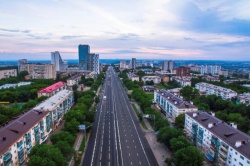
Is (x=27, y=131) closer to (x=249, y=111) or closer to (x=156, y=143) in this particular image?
(x=156, y=143)

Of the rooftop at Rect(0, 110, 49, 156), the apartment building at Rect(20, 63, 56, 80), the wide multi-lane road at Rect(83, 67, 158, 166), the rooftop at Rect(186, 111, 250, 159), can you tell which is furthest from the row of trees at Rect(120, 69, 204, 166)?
the apartment building at Rect(20, 63, 56, 80)

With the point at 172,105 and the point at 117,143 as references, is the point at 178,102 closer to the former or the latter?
the point at 172,105

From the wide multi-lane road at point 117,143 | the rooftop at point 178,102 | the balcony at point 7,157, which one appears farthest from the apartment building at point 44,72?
the balcony at point 7,157

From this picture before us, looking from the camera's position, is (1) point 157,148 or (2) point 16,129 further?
(1) point 157,148

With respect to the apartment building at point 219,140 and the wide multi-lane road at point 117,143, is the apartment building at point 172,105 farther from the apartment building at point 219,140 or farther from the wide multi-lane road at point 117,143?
the wide multi-lane road at point 117,143

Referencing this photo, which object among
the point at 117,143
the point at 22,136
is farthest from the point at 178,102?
the point at 22,136

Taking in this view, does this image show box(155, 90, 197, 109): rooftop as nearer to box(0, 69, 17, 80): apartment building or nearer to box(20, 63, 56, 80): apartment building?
box(20, 63, 56, 80): apartment building

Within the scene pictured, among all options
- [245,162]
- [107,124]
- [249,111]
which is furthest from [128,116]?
[245,162]
